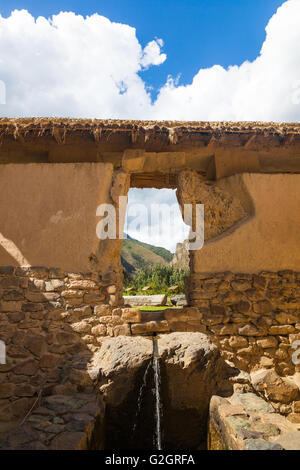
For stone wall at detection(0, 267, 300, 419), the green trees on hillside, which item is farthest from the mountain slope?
stone wall at detection(0, 267, 300, 419)

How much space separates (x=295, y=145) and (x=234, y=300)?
299 centimetres

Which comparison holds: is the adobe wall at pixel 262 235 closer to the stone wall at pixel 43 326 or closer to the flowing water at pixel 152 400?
the flowing water at pixel 152 400

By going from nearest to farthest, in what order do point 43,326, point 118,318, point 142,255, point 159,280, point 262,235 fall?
point 43,326 < point 118,318 < point 262,235 < point 159,280 < point 142,255

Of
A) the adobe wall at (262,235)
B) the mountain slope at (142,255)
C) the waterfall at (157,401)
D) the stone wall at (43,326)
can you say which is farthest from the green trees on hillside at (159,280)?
→ the mountain slope at (142,255)

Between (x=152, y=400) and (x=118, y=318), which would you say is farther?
(x=118, y=318)

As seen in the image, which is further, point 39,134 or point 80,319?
point 39,134

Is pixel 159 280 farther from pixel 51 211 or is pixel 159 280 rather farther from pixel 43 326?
pixel 43 326

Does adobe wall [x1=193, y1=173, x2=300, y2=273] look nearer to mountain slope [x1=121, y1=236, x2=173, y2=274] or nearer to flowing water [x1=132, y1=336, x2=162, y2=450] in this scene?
flowing water [x1=132, y1=336, x2=162, y2=450]

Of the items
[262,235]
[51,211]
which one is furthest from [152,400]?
[51,211]

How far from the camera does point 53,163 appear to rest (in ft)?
15.4

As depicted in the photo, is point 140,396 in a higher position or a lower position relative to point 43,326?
lower

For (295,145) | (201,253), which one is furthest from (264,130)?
(201,253)
